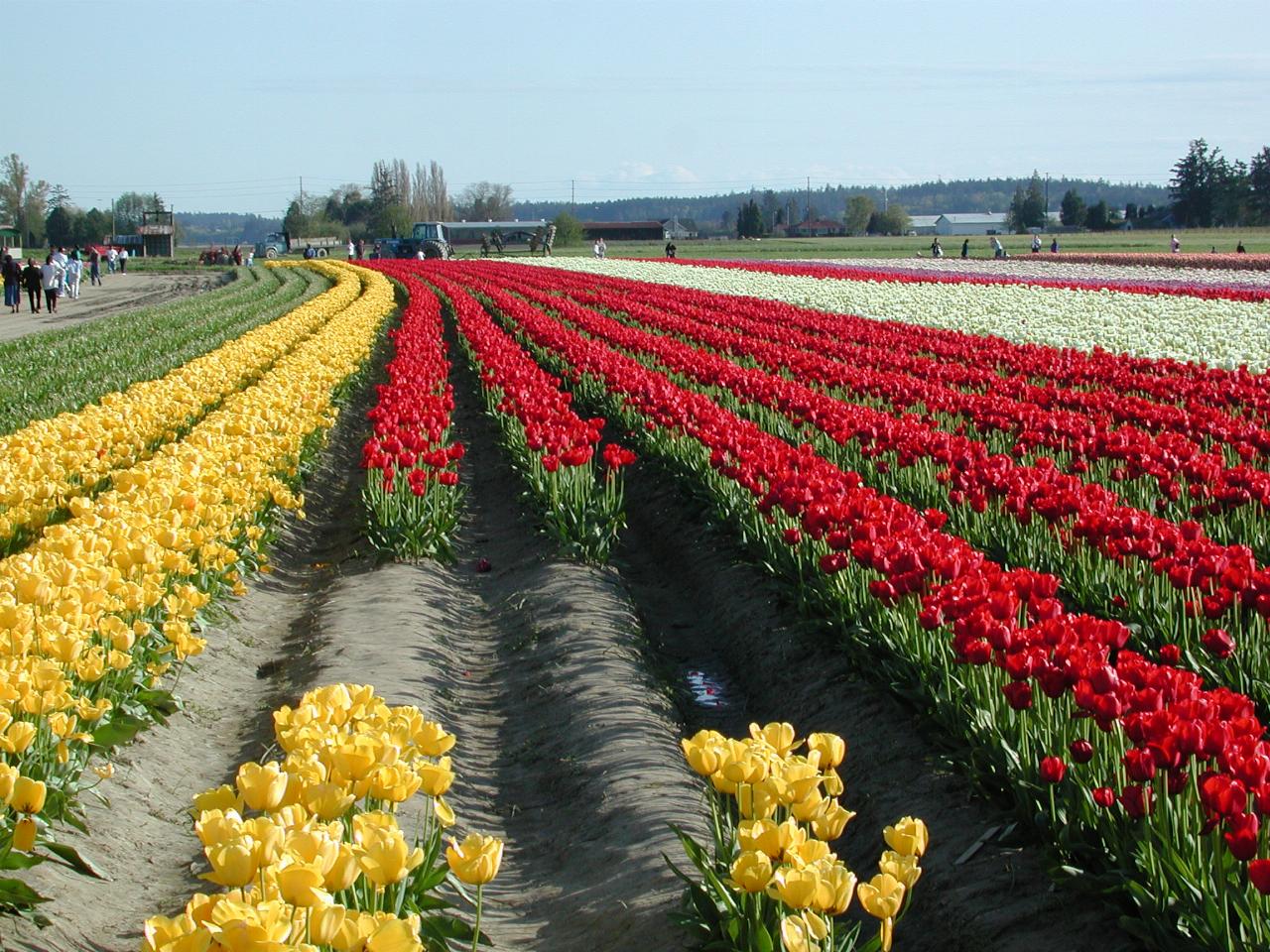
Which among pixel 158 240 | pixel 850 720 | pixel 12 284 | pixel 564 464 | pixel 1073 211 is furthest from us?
pixel 1073 211

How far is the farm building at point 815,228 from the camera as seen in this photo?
154m

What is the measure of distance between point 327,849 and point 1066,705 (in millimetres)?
3026

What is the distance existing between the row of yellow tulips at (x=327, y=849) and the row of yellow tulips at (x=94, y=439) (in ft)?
12.5

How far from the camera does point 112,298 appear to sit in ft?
153

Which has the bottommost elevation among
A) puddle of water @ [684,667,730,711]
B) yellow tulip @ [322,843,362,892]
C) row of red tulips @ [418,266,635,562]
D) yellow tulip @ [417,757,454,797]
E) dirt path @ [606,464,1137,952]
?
puddle of water @ [684,667,730,711]

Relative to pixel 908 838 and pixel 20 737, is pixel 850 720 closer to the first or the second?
pixel 908 838

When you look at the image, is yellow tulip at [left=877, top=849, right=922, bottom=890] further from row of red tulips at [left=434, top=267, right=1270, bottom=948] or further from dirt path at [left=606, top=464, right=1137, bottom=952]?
dirt path at [left=606, top=464, right=1137, bottom=952]

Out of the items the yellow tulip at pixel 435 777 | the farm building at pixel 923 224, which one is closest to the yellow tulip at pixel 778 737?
the yellow tulip at pixel 435 777

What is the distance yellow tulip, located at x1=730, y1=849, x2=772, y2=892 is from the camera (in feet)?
9.29

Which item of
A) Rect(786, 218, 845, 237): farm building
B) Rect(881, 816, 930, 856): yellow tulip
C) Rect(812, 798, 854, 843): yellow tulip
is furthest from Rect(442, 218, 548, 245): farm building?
Rect(881, 816, 930, 856): yellow tulip

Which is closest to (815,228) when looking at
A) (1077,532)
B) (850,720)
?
(1077,532)

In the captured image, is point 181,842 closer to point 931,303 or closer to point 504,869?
point 504,869

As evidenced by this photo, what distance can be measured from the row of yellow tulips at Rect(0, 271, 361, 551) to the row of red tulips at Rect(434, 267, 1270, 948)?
3766 mm

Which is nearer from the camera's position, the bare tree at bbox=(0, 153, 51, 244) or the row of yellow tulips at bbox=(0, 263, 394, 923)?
the row of yellow tulips at bbox=(0, 263, 394, 923)
